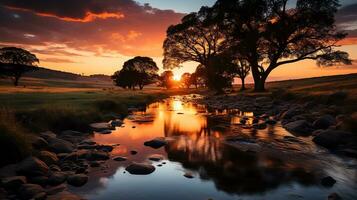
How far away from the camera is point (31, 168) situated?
7.52 metres

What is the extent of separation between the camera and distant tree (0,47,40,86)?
236 ft

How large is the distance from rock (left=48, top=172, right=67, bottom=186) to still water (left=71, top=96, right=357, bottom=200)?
69 cm

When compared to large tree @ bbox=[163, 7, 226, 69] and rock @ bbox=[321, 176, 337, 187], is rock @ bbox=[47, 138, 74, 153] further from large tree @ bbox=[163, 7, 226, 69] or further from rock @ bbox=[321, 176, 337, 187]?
large tree @ bbox=[163, 7, 226, 69]

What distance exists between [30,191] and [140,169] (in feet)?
10.9

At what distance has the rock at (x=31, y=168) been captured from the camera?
741 centimetres

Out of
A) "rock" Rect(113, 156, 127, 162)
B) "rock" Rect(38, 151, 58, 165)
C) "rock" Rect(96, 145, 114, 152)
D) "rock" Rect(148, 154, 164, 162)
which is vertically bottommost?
"rock" Rect(148, 154, 164, 162)

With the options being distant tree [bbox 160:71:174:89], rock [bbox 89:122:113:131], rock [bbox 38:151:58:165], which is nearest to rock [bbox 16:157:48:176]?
rock [bbox 38:151:58:165]

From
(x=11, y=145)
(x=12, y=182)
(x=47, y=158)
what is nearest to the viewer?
(x=12, y=182)

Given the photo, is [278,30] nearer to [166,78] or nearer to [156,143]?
[156,143]

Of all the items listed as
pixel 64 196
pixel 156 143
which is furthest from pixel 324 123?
pixel 64 196

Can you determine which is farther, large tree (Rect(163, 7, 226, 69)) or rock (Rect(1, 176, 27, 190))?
large tree (Rect(163, 7, 226, 69))

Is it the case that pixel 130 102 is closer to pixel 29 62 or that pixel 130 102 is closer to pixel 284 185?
pixel 284 185

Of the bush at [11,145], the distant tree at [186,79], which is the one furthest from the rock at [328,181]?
the distant tree at [186,79]

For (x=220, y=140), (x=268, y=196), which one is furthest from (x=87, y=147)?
(x=268, y=196)
